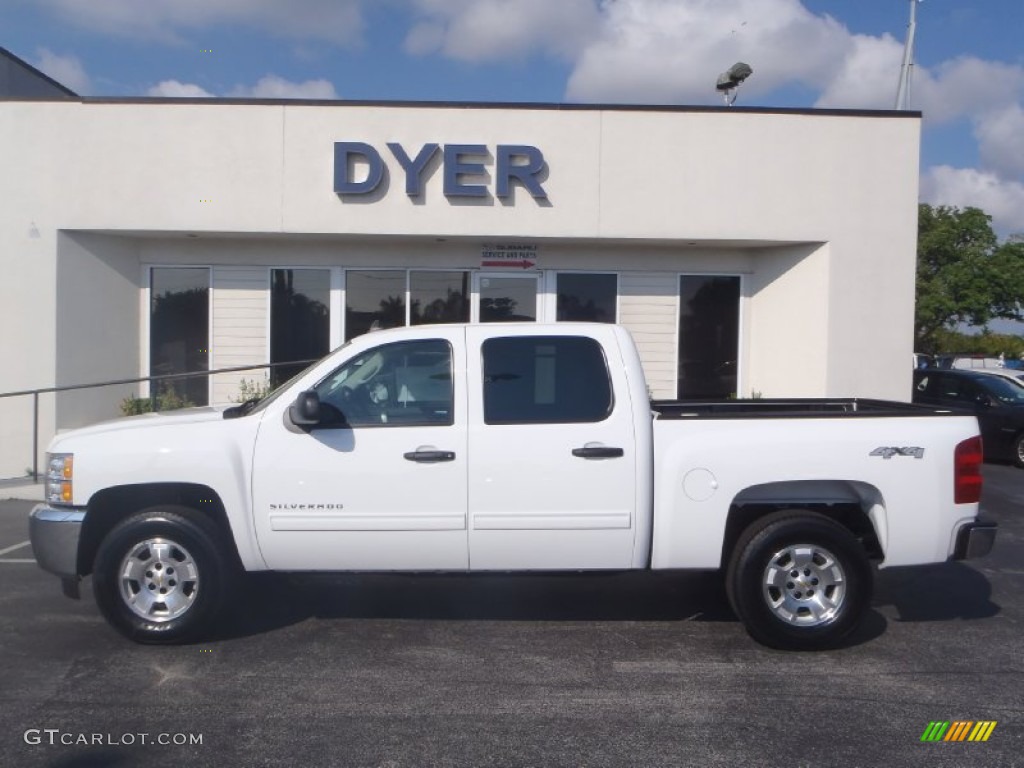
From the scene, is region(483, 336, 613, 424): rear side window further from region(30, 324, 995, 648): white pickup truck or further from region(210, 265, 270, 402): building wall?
region(210, 265, 270, 402): building wall

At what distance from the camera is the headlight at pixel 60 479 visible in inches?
241

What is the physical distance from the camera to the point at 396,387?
20.7 feet

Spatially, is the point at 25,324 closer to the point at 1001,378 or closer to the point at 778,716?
the point at 778,716

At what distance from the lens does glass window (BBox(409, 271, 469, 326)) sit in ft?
47.5

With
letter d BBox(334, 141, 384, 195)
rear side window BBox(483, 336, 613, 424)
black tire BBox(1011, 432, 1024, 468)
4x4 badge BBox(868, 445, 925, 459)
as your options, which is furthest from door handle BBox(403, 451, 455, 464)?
black tire BBox(1011, 432, 1024, 468)

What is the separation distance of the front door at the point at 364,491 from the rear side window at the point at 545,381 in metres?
0.26

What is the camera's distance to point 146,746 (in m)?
4.75

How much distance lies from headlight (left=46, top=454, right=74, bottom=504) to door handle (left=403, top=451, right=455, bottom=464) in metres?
2.09

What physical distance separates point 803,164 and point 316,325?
7226 mm

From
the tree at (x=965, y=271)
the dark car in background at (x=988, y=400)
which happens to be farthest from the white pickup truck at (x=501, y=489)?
Result: the tree at (x=965, y=271)

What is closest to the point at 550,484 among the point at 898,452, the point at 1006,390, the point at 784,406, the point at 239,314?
the point at 898,452

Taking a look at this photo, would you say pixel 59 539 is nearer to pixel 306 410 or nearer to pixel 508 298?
pixel 306 410

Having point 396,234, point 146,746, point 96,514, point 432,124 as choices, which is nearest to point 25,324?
point 396,234

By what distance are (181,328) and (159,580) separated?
29.6ft
